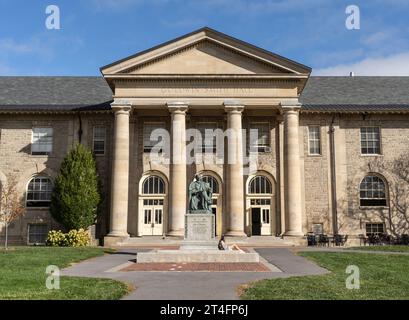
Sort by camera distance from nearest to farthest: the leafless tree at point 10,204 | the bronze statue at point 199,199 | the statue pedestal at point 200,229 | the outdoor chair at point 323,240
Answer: the statue pedestal at point 200,229
the bronze statue at point 199,199
the leafless tree at point 10,204
the outdoor chair at point 323,240

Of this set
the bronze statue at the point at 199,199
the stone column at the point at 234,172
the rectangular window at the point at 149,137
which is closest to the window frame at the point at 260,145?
the stone column at the point at 234,172

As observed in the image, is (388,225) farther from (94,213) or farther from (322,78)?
(94,213)

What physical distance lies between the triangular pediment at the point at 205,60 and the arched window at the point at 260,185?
8.16 m

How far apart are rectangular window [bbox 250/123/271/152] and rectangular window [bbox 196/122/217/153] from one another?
2.90 metres

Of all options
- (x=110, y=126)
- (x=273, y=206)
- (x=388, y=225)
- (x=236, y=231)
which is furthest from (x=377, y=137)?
(x=110, y=126)

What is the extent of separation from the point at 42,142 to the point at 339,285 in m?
29.1

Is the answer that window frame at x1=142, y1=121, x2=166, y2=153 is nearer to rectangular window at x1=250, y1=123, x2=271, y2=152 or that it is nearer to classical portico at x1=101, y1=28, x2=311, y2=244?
classical portico at x1=101, y1=28, x2=311, y2=244

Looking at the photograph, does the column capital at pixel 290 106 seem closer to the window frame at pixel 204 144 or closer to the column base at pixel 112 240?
the window frame at pixel 204 144

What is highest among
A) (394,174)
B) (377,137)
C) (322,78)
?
(322,78)

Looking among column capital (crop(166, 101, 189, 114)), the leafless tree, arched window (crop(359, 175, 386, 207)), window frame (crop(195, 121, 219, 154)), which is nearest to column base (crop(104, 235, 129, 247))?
the leafless tree

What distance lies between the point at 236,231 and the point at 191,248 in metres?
11.2

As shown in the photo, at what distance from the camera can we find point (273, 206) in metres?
35.8

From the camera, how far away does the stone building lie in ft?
109

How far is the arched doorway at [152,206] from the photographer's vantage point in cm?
3547
